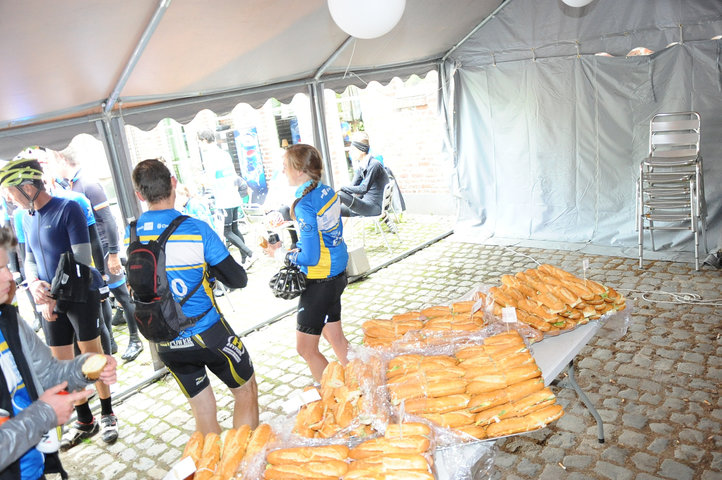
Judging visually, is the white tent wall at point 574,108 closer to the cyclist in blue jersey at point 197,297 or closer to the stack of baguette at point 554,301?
the stack of baguette at point 554,301

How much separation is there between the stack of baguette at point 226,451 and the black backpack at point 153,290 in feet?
2.26

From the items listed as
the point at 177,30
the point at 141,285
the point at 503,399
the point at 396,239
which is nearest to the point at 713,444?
the point at 503,399

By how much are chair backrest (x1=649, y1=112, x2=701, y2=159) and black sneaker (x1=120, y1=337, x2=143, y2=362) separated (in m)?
5.68

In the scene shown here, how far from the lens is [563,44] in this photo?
21.3 ft

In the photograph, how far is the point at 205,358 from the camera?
2.84 metres

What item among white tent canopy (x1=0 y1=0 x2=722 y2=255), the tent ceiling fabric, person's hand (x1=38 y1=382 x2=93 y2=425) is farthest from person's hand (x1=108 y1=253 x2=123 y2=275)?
person's hand (x1=38 y1=382 x2=93 y2=425)

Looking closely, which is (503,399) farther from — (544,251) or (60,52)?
(544,251)

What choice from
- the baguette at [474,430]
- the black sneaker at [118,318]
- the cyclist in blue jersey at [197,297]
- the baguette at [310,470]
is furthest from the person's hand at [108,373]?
the black sneaker at [118,318]

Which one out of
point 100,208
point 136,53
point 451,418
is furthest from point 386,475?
point 100,208

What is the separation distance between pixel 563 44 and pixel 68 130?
537 cm

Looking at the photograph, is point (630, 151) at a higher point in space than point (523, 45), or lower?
lower

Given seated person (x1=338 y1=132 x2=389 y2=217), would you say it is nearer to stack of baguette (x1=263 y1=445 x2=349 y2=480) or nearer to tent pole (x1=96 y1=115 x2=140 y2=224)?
tent pole (x1=96 y1=115 x2=140 y2=224)

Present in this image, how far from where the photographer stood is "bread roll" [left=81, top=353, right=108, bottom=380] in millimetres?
2213

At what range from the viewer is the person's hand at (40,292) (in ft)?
12.1
